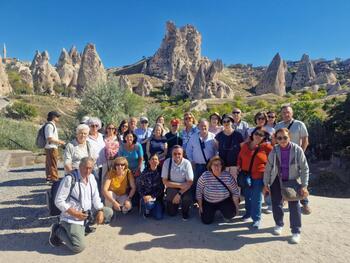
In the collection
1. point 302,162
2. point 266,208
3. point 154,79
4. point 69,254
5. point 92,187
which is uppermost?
point 154,79

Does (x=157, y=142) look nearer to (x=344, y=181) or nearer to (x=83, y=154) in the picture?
(x=83, y=154)

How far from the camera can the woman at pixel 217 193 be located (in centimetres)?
500

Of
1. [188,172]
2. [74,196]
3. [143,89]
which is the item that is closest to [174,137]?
[188,172]

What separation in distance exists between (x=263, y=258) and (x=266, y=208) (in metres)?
1.79

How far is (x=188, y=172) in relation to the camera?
5219 millimetres

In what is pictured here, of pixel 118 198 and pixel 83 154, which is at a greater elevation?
pixel 83 154

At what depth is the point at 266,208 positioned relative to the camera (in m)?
5.68

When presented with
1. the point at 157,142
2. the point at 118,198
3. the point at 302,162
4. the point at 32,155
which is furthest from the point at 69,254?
the point at 32,155

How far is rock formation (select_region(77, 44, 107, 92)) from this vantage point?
47.5m

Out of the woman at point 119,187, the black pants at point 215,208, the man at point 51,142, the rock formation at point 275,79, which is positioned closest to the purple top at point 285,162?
the black pants at point 215,208

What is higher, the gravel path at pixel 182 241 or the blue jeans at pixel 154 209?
the blue jeans at pixel 154 209

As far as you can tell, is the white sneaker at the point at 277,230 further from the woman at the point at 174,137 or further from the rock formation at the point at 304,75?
the rock formation at the point at 304,75

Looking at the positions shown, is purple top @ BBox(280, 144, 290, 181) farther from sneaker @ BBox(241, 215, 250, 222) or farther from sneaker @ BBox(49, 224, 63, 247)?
sneaker @ BBox(49, 224, 63, 247)

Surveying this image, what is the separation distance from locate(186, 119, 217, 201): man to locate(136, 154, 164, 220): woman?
0.61 meters
